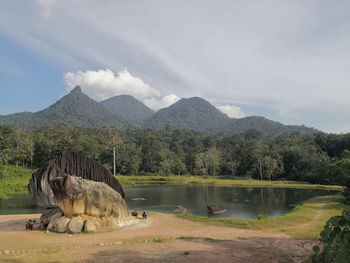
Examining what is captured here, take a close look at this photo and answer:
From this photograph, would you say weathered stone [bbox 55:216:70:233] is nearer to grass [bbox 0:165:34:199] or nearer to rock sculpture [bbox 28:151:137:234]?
rock sculpture [bbox 28:151:137:234]

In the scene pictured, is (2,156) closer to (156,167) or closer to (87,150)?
(87,150)

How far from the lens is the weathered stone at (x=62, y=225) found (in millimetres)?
21531

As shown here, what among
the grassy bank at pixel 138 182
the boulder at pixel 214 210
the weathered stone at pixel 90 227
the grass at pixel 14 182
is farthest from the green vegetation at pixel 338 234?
the grassy bank at pixel 138 182

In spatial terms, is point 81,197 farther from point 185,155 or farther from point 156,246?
point 185,155

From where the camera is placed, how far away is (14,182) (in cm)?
6122

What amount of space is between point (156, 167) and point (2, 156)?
4318 cm

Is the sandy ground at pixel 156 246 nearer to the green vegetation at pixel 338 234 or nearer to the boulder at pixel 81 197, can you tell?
the boulder at pixel 81 197

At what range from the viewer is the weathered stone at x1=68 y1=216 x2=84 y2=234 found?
21.2 meters

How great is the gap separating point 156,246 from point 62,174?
33.0 feet

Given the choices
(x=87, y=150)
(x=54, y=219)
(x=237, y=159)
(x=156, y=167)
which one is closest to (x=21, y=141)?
(x=87, y=150)

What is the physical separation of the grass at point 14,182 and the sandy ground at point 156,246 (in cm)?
2999

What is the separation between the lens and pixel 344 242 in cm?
628

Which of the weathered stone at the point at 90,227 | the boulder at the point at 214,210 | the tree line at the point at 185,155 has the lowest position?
the boulder at the point at 214,210

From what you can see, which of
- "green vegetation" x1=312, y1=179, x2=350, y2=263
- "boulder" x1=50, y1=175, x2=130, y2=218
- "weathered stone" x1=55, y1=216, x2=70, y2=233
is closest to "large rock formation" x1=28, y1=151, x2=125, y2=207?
"boulder" x1=50, y1=175, x2=130, y2=218
